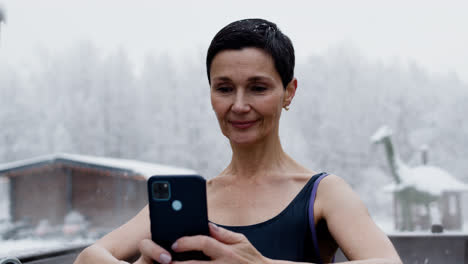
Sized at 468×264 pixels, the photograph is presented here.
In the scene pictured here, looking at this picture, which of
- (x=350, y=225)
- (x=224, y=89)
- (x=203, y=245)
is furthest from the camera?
(x=224, y=89)

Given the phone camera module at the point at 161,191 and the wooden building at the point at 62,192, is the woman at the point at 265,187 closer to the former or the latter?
the phone camera module at the point at 161,191

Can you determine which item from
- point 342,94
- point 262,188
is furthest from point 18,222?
point 342,94

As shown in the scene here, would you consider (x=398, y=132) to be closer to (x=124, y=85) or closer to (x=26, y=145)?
(x=124, y=85)

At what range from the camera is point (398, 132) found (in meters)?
16.1

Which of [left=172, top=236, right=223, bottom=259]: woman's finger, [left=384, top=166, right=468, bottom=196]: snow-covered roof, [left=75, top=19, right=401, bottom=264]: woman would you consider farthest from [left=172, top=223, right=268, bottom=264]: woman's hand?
[left=384, top=166, right=468, bottom=196]: snow-covered roof

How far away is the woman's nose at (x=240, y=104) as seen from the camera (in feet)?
3.14

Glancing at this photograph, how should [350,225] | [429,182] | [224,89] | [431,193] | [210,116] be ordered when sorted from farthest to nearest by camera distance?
[210,116] → [431,193] → [429,182] → [224,89] → [350,225]

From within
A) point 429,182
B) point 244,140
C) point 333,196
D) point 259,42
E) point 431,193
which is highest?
point 259,42

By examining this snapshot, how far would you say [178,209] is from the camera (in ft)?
2.55

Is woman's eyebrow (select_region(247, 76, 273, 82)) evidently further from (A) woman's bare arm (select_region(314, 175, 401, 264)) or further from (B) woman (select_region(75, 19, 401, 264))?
(A) woman's bare arm (select_region(314, 175, 401, 264))

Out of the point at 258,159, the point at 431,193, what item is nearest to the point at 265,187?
the point at 258,159

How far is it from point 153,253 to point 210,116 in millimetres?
14849

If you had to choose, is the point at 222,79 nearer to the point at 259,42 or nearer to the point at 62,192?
the point at 259,42

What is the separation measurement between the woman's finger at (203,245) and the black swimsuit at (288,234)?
0.20 meters
